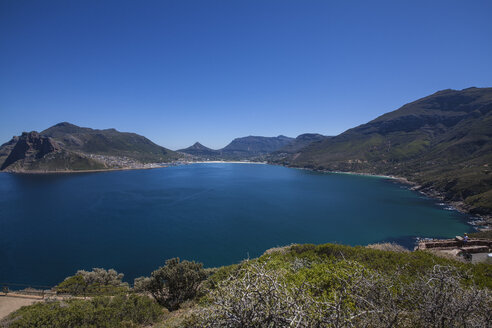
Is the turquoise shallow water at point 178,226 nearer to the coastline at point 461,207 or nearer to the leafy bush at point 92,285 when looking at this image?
the coastline at point 461,207

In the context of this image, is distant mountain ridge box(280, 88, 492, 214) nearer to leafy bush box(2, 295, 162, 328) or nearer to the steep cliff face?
leafy bush box(2, 295, 162, 328)

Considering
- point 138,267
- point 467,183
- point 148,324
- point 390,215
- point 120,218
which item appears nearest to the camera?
point 148,324

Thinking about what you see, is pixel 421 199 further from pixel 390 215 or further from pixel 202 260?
pixel 202 260

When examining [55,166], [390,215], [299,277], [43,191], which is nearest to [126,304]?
[299,277]

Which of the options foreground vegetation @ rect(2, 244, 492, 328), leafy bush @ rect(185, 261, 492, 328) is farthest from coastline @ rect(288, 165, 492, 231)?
leafy bush @ rect(185, 261, 492, 328)

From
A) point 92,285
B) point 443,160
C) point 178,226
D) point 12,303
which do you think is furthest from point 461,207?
point 12,303

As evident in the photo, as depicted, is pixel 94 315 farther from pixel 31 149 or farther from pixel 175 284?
pixel 31 149

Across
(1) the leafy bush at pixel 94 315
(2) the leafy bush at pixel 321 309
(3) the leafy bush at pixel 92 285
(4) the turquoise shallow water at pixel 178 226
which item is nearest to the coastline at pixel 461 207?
(4) the turquoise shallow water at pixel 178 226
